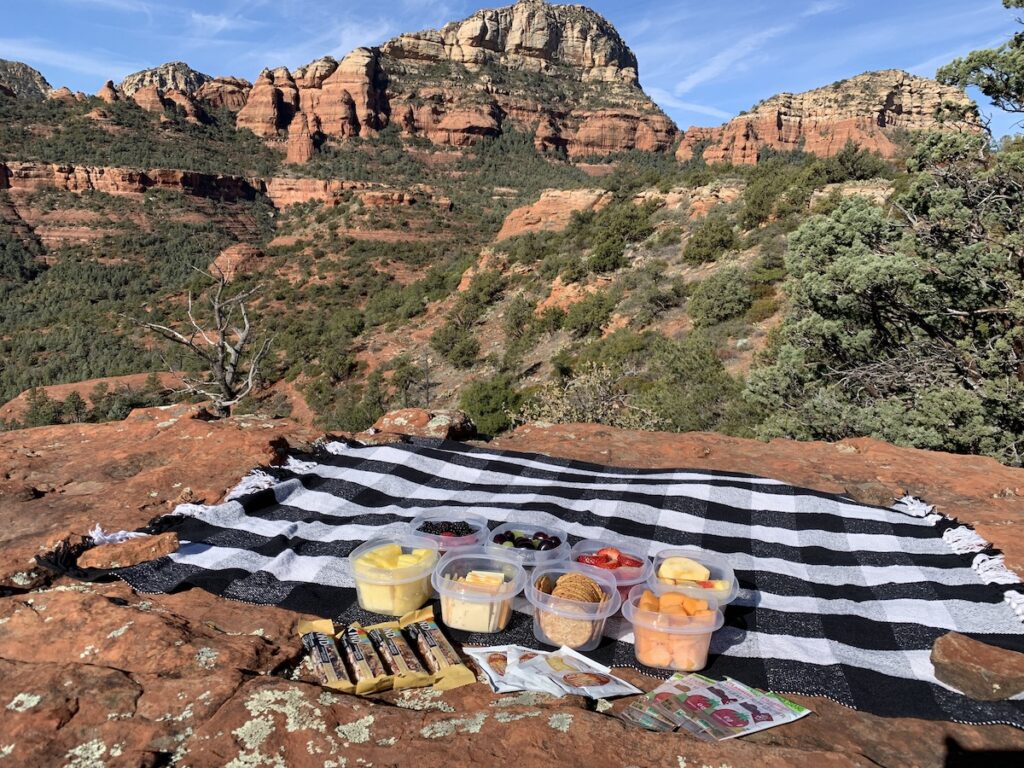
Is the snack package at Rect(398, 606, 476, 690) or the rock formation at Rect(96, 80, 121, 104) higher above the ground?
the rock formation at Rect(96, 80, 121, 104)

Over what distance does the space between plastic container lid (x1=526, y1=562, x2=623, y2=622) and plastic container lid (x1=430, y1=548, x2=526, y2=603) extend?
0.07 m

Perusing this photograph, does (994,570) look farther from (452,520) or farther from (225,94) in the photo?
(225,94)

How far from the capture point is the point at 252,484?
333 cm


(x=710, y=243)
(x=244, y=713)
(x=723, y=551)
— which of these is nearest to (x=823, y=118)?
(x=710, y=243)

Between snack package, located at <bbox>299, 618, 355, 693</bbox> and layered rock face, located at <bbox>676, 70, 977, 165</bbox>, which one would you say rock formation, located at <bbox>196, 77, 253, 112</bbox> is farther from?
snack package, located at <bbox>299, 618, 355, 693</bbox>

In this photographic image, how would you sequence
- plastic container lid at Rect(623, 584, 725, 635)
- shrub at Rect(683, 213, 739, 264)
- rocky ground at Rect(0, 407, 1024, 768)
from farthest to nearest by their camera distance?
shrub at Rect(683, 213, 739, 264) → plastic container lid at Rect(623, 584, 725, 635) → rocky ground at Rect(0, 407, 1024, 768)

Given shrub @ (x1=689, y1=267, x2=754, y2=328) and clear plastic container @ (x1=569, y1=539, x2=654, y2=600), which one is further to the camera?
shrub @ (x1=689, y1=267, x2=754, y2=328)

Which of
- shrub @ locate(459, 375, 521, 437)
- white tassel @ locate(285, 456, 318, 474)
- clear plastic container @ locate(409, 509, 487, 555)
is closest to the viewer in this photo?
clear plastic container @ locate(409, 509, 487, 555)

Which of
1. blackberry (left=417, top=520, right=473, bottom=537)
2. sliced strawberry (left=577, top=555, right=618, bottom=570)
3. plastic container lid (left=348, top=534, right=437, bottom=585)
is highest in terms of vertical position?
blackberry (left=417, top=520, right=473, bottom=537)

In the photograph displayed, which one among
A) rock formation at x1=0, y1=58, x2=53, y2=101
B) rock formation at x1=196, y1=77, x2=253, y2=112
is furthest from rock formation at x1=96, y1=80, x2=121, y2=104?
rock formation at x1=0, y1=58, x2=53, y2=101

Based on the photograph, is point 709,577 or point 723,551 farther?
point 723,551

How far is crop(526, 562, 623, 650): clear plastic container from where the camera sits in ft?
6.72

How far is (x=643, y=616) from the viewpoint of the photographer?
2.03 meters

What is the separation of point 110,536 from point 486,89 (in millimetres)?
71460
